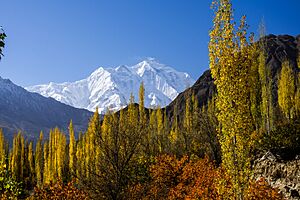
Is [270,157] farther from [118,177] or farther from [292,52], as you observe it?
[292,52]

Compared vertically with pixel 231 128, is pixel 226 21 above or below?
above

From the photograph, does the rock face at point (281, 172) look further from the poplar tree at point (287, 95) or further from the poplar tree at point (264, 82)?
the poplar tree at point (287, 95)

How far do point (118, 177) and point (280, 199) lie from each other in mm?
8692

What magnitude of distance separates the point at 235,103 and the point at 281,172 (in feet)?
36.0

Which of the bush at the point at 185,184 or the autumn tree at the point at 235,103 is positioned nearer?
the autumn tree at the point at 235,103

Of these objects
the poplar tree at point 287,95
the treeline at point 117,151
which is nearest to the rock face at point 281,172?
the treeline at point 117,151

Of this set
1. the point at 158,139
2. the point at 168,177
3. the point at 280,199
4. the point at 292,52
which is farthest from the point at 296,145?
the point at 292,52

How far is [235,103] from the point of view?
1216cm

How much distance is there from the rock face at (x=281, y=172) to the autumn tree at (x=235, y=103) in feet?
26.9

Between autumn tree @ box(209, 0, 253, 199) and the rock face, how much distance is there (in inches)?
323

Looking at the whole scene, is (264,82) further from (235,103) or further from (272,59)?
(272,59)

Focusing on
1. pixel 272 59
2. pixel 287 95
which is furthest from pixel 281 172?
pixel 272 59

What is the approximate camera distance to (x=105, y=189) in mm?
19094

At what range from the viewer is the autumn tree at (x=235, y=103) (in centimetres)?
1206
